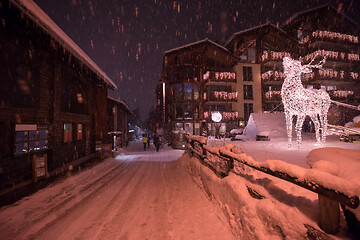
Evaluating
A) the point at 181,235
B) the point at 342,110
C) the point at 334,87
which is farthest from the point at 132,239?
the point at 334,87

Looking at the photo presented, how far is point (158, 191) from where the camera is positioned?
555 cm

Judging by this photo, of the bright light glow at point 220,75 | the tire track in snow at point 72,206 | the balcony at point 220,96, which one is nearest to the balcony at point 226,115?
the balcony at point 220,96

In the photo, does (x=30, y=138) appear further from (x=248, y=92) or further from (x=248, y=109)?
(x=248, y=92)

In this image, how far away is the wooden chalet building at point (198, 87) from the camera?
77.3 ft

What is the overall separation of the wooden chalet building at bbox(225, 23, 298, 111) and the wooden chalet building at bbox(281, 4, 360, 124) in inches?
104

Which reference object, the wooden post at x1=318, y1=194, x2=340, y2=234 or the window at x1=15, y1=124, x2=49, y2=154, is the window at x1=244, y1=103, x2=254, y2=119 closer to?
the window at x1=15, y1=124, x2=49, y2=154

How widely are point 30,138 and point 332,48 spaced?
1501 inches

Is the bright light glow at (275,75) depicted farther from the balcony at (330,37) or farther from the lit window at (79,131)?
the lit window at (79,131)

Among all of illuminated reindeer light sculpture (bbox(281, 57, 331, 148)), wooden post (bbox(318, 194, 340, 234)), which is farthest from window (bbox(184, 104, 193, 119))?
wooden post (bbox(318, 194, 340, 234))

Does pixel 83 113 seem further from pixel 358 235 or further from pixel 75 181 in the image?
pixel 358 235

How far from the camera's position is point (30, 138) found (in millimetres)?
7594

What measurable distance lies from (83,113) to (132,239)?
1173cm

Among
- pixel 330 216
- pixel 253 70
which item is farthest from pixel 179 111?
pixel 330 216

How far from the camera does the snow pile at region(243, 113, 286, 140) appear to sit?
16.8 m
